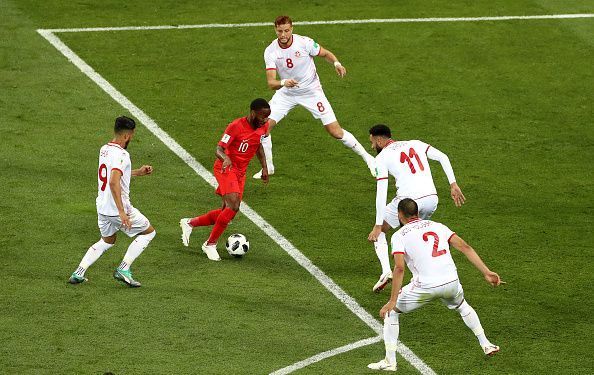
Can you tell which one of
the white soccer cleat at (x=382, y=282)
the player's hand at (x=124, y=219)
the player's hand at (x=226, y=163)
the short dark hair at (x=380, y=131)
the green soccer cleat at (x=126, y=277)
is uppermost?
the short dark hair at (x=380, y=131)

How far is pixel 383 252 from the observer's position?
56.6ft

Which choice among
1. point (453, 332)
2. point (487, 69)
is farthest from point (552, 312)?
point (487, 69)

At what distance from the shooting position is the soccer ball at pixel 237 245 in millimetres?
18141

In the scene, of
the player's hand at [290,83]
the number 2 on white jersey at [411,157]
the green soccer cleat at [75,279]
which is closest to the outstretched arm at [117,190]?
the green soccer cleat at [75,279]

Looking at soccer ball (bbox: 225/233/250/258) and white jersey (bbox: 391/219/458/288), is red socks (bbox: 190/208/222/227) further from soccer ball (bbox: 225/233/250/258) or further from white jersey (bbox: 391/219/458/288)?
white jersey (bbox: 391/219/458/288)

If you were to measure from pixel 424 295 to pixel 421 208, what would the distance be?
223 centimetres

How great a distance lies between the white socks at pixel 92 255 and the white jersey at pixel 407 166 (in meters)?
3.57

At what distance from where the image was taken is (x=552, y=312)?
1678 cm

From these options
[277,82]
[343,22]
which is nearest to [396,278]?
[277,82]

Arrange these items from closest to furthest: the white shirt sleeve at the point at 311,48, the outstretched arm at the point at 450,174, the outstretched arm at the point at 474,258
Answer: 1. the outstretched arm at the point at 474,258
2. the outstretched arm at the point at 450,174
3. the white shirt sleeve at the point at 311,48

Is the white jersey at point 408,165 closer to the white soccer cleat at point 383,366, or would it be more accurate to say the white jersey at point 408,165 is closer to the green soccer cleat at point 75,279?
the white soccer cleat at point 383,366

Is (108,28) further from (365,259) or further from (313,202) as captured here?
(365,259)

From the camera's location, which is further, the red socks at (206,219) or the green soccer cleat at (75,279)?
the red socks at (206,219)

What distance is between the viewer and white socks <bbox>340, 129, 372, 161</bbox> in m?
21.1
